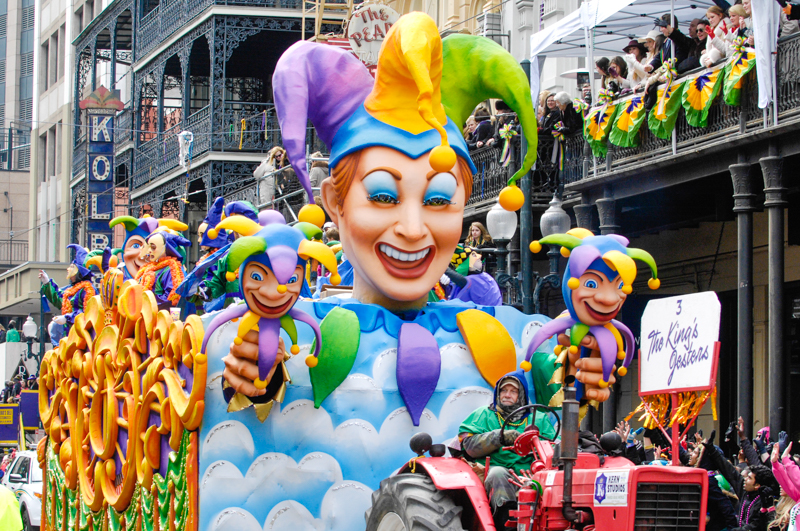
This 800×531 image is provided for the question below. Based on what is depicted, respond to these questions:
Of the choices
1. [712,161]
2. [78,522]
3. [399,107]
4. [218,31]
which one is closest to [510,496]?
[399,107]

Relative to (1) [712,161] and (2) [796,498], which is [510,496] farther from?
(1) [712,161]

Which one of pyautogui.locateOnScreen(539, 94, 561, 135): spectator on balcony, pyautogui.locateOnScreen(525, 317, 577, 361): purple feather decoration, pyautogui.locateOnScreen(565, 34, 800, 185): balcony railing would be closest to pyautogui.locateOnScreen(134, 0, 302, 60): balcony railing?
pyautogui.locateOnScreen(539, 94, 561, 135): spectator on balcony

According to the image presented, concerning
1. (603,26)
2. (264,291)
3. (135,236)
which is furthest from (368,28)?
(264,291)

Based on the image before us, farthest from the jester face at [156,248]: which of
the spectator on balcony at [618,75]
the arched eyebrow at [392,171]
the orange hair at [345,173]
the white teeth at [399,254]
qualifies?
the spectator on balcony at [618,75]

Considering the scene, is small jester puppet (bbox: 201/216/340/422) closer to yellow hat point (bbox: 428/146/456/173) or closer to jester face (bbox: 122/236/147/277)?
yellow hat point (bbox: 428/146/456/173)

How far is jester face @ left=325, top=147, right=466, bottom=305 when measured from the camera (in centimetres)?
802

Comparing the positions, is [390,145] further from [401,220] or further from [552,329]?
[552,329]

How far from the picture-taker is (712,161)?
47.6 feet

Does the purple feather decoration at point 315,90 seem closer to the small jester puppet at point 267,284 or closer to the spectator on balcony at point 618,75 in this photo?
the small jester puppet at point 267,284

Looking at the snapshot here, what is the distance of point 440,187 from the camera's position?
26.5 feet

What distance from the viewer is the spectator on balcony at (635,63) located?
15.0 meters

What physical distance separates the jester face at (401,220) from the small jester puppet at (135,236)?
3.60 metres

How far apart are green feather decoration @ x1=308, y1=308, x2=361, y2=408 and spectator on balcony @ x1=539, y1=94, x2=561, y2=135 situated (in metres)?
9.63

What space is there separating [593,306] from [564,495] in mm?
1732
